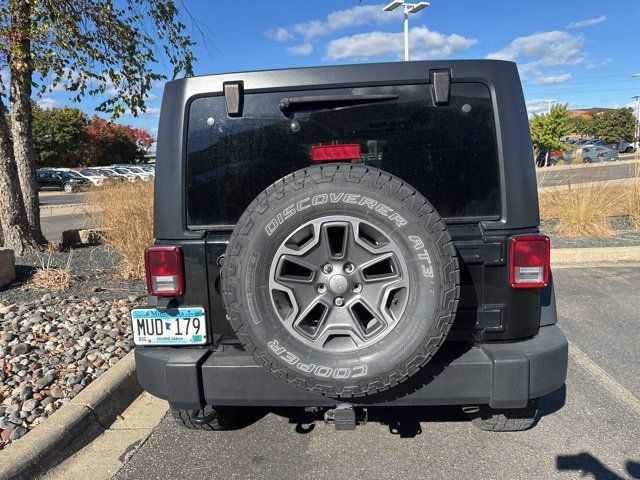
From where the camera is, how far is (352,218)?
7.23 ft

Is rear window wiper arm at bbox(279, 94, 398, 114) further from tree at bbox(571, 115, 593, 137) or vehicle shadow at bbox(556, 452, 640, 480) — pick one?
tree at bbox(571, 115, 593, 137)

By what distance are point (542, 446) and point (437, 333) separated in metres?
1.31

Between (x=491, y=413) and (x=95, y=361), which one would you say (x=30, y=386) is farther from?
(x=491, y=413)

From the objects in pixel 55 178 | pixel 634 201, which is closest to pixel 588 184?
pixel 634 201

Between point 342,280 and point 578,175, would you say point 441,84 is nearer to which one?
point 342,280

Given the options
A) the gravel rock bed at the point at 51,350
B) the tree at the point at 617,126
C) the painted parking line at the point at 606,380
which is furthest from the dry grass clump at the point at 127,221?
the tree at the point at 617,126

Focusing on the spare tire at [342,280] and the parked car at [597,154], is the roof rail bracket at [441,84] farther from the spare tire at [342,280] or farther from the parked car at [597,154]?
the parked car at [597,154]

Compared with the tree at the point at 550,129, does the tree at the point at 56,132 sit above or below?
above

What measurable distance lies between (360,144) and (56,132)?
45.8 meters

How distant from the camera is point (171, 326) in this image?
102 inches

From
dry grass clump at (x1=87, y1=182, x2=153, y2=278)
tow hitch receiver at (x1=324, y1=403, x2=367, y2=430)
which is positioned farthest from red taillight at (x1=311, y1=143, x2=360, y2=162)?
dry grass clump at (x1=87, y1=182, x2=153, y2=278)

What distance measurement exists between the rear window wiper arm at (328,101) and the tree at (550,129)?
3437 centimetres

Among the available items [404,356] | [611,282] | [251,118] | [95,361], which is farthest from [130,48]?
[611,282]

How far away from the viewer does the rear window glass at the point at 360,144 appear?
8.16 ft
